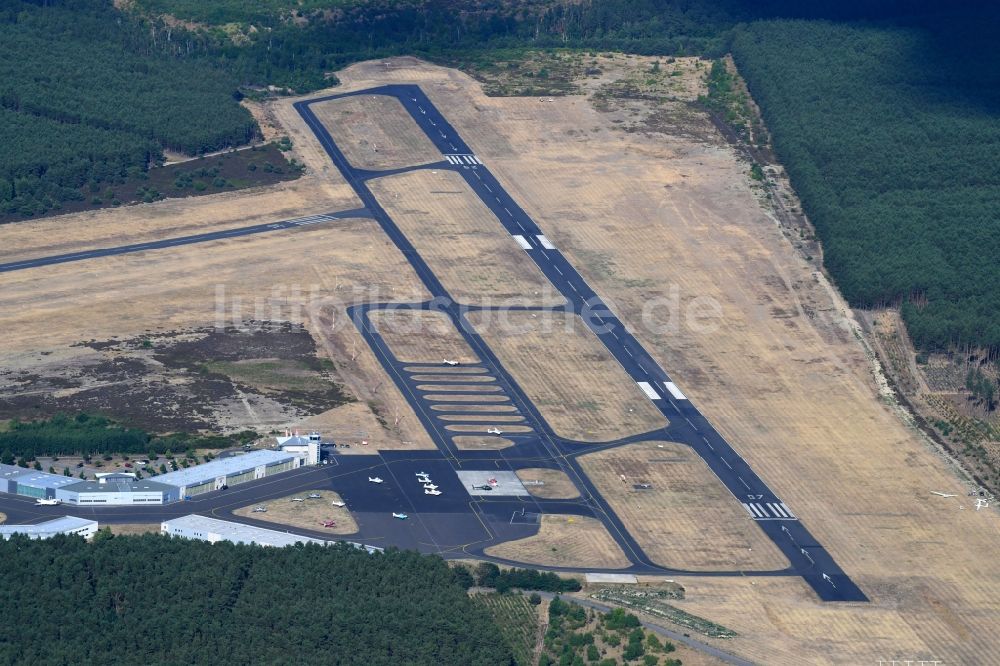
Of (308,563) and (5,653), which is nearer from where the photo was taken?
(5,653)

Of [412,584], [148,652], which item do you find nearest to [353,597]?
[412,584]

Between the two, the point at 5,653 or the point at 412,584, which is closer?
the point at 5,653

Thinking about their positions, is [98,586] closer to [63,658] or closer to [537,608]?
[63,658]

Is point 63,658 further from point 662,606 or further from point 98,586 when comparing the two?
point 662,606

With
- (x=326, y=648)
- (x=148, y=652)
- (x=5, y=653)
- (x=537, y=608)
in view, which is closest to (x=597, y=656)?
(x=537, y=608)
